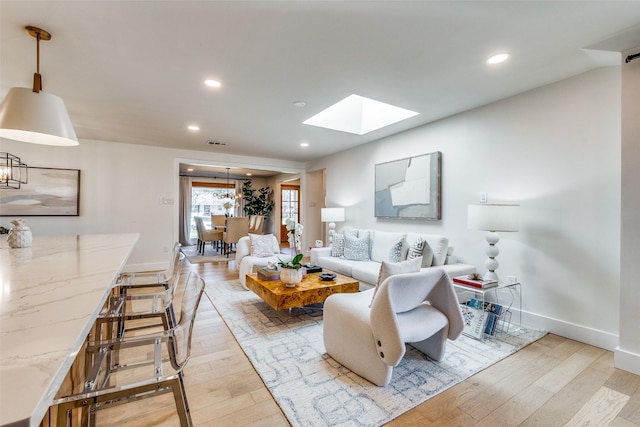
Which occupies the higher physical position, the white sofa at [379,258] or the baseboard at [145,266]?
the white sofa at [379,258]

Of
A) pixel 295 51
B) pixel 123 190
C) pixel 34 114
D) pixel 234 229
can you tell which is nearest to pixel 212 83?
pixel 295 51

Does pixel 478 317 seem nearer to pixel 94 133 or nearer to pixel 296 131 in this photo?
pixel 296 131

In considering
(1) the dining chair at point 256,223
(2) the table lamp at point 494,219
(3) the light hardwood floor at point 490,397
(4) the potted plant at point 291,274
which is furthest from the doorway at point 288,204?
(3) the light hardwood floor at point 490,397

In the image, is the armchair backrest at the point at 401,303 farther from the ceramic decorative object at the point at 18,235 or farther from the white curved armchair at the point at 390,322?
the ceramic decorative object at the point at 18,235

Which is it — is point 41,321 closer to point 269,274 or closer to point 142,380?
point 142,380

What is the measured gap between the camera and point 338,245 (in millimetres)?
4445

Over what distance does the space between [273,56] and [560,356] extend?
11.1 feet

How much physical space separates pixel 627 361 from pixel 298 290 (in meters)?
2.62

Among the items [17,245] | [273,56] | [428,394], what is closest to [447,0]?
[273,56]

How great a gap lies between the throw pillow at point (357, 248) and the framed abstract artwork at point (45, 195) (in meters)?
4.61

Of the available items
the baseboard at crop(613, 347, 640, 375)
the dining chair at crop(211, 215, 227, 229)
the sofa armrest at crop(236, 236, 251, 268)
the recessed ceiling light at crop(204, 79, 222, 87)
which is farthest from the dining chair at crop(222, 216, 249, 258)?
the baseboard at crop(613, 347, 640, 375)

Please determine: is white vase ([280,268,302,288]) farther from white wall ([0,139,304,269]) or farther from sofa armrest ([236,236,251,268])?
white wall ([0,139,304,269])

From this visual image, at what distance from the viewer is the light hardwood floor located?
1.59m

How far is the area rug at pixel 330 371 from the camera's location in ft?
5.41
